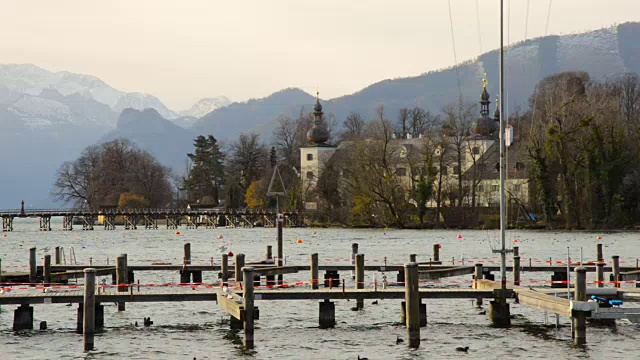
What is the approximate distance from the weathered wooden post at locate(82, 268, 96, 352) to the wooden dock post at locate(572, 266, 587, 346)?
14.5 m

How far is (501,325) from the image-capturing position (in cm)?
3725

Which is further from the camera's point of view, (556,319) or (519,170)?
(519,170)

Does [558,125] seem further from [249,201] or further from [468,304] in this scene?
[249,201]

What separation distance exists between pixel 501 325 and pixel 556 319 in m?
2.18

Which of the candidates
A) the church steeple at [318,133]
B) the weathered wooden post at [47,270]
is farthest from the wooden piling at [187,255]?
the church steeple at [318,133]

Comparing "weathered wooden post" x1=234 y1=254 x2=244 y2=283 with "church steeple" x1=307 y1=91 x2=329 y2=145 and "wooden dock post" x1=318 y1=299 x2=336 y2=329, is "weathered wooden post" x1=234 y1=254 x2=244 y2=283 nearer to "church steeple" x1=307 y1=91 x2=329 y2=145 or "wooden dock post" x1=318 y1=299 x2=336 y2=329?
"wooden dock post" x1=318 y1=299 x2=336 y2=329

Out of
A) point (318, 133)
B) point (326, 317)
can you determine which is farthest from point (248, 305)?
point (318, 133)

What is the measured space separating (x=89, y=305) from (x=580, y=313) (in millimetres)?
14779

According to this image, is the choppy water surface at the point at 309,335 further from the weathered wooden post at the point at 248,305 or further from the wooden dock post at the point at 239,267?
the wooden dock post at the point at 239,267

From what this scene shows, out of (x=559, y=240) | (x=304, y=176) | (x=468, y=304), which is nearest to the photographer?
(x=468, y=304)

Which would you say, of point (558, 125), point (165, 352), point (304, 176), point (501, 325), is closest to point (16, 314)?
point (165, 352)

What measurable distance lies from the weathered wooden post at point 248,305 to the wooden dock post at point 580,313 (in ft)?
31.1

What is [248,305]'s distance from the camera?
32.0 m

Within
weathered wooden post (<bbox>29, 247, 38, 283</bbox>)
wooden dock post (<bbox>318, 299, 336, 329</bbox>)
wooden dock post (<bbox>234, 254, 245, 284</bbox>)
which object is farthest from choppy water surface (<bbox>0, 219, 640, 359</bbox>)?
wooden dock post (<bbox>234, 254, 245, 284</bbox>)
